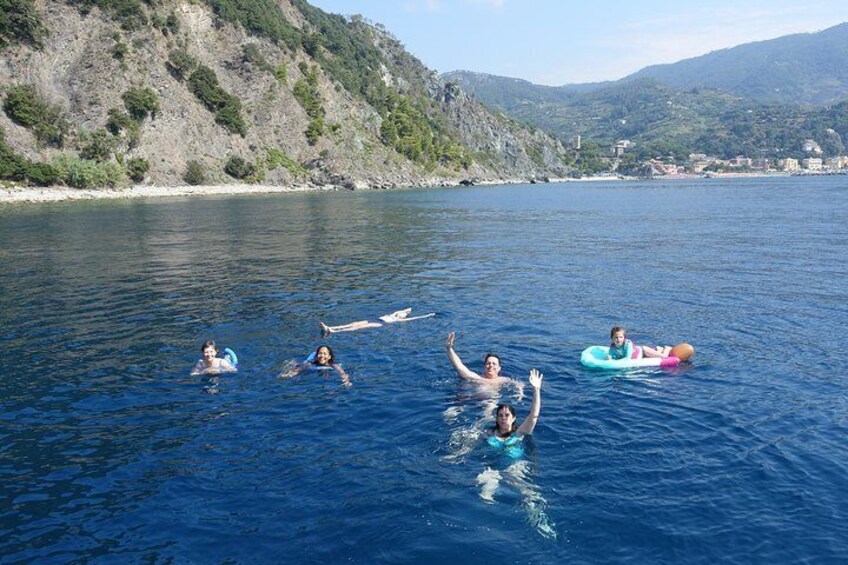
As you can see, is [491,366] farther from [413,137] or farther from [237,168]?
[413,137]

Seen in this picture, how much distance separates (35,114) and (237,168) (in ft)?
110

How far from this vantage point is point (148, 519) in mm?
9461

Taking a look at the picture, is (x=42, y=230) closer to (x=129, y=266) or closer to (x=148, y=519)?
(x=129, y=266)

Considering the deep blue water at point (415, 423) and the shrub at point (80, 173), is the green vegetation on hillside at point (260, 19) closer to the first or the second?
the shrub at point (80, 173)

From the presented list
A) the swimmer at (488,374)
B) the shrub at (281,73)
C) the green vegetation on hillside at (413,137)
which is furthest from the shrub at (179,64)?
the swimmer at (488,374)

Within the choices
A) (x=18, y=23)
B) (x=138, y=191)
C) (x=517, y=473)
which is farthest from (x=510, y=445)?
(x=18, y=23)

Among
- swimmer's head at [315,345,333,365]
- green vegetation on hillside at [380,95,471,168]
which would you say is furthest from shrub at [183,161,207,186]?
swimmer's head at [315,345,333,365]

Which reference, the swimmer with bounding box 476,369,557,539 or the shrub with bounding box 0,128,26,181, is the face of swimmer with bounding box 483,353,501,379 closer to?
the swimmer with bounding box 476,369,557,539

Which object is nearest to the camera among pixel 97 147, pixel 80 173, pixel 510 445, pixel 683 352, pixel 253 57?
pixel 510 445

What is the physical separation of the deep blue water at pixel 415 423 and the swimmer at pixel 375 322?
0.49 meters

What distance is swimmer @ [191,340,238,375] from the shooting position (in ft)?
51.4

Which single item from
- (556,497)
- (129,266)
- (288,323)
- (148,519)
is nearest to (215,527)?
(148,519)

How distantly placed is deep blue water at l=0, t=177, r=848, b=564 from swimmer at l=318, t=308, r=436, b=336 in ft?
1.62

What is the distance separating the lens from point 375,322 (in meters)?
21.6
